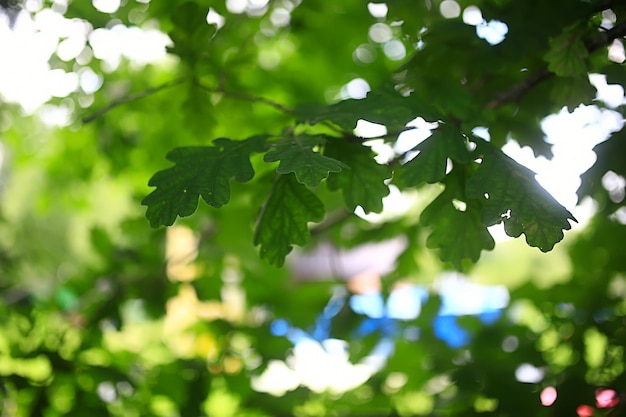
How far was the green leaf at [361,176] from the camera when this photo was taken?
32.0 inches

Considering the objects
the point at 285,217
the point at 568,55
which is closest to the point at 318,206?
the point at 285,217

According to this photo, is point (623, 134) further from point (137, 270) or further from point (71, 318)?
point (71, 318)

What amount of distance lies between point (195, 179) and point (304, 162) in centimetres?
15

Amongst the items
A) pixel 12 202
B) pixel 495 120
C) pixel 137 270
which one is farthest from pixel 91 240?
pixel 12 202

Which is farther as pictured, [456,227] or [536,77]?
[536,77]

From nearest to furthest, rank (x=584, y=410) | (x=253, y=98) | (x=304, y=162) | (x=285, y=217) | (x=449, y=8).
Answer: (x=304, y=162)
(x=285, y=217)
(x=253, y=98)
(x=584, y=410)
(x=449, y=8)

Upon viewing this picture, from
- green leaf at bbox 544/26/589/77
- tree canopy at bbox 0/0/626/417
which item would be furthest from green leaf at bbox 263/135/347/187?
green leaf at bbox 544/26/589/77

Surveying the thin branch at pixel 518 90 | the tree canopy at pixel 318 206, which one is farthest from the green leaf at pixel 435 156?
the thin branch at pixel 518 90

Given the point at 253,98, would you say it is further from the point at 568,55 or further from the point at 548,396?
the point at 548,396

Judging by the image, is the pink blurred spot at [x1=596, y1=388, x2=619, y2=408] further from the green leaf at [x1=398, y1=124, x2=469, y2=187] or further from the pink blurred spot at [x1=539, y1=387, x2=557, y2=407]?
the green leaf at [x1=398, y1=124, x2=469, y2=187]

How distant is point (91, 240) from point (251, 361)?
542 mm

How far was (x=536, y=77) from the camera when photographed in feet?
3.14

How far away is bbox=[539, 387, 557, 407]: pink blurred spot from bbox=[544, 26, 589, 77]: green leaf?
2.21 feet

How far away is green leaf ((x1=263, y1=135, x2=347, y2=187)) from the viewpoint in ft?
2.18
